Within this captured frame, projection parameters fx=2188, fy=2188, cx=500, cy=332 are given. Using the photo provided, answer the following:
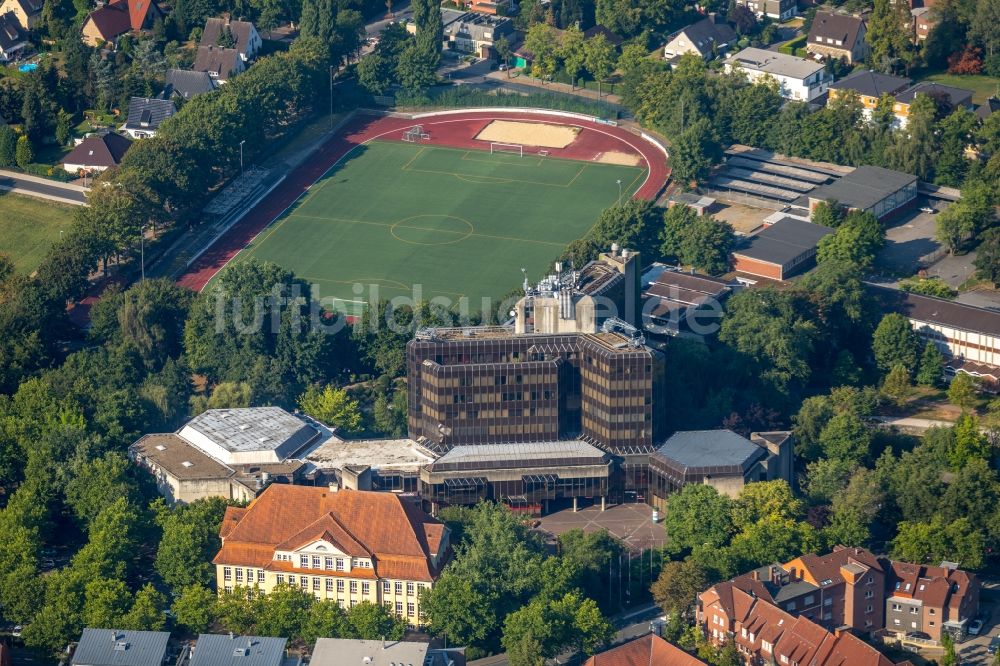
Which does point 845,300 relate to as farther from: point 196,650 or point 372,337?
point 196,650

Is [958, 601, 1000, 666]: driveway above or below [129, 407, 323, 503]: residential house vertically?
below

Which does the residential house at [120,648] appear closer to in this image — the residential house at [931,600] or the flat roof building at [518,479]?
the flat roof building at [518,479]

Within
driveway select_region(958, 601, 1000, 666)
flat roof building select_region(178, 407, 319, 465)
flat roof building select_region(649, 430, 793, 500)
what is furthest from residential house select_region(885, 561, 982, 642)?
flat roof building select_region(178, 407, 319, 465)

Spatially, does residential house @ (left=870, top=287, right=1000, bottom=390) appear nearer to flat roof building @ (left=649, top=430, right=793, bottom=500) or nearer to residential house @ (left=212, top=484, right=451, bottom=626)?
flat roof building @ (left=649, top=430, right=793, bottom=500)

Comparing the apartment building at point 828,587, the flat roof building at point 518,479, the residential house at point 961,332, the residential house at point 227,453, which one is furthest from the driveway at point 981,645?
the residential house at point 227,453

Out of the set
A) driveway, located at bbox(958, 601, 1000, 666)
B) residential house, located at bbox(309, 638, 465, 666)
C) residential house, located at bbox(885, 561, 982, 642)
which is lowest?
driveway, located at bbox(958, 601, 1000, 666)
